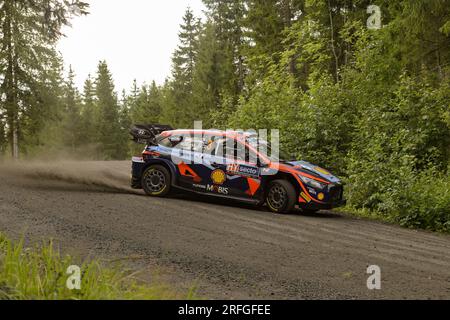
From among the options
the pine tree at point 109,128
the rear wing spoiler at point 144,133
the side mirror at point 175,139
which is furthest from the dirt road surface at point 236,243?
the pine tree at point 109,128

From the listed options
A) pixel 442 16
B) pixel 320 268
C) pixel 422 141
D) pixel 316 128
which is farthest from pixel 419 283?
pixel 442 16

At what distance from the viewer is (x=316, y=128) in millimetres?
15445

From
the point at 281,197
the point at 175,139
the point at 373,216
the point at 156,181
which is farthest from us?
the point at 175,139

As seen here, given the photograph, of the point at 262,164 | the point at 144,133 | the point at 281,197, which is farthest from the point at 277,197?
the point at 144,133

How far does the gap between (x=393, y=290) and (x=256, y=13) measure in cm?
2780

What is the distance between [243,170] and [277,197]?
1073 millimetres

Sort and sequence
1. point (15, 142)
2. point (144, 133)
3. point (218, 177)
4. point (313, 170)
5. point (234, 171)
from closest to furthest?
point (313, 170)
point (234, 171)
point (218, 177)
point (144, 133)
point (15, 142)

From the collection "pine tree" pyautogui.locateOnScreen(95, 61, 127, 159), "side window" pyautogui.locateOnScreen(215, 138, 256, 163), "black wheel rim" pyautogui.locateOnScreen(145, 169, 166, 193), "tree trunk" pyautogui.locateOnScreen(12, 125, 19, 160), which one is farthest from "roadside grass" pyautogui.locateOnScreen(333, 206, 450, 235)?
"pine tree" pyautogui.locateOnScreen(95, 61, 127, 159)

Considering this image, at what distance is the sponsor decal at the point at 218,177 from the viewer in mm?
Answer: 11531

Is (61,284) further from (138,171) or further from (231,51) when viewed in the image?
(231,51)

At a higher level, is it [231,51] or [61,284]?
[231,51]

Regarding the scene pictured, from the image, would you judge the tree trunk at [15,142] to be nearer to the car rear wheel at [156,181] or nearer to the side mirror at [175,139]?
the car rear wheel at [156,181]

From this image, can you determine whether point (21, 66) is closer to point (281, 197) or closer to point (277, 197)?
point (277, 197)

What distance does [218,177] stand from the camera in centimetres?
1158
